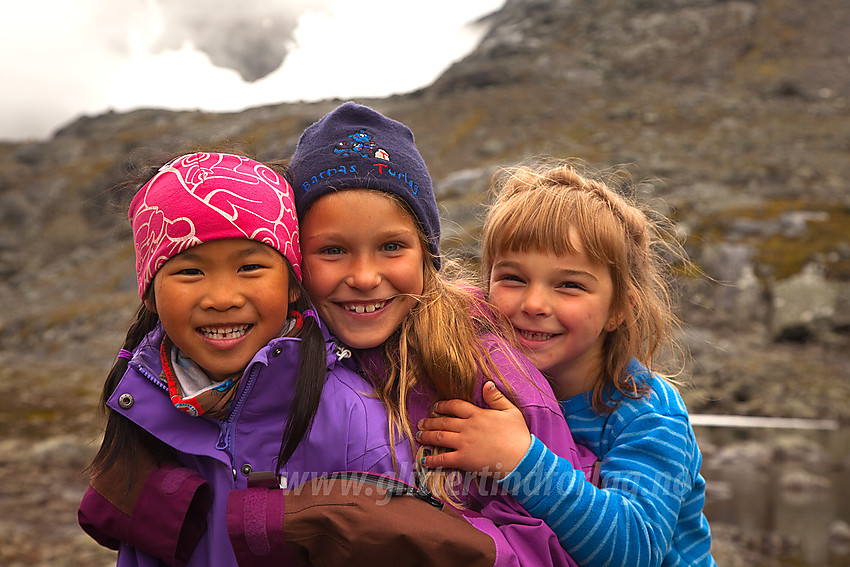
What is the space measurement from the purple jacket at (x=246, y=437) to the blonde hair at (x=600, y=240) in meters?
0.97

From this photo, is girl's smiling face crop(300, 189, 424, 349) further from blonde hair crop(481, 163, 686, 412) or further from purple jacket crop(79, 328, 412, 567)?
blonde hair crop(481, 163, 686, 412)

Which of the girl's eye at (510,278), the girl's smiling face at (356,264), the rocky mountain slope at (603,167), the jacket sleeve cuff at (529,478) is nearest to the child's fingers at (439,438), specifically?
the jacket sleeve cuff at (529,478)

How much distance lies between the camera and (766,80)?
56969 millimetres

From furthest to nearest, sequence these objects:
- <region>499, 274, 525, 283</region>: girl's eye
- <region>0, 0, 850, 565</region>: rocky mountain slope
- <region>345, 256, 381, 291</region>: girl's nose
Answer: <region>0, 0, 850, 565</region>: rocky mountain slope < <region>499, 274, 525, 283</region>: girl's eye < <region>345, 256, 381, 291</region>: girl's nose

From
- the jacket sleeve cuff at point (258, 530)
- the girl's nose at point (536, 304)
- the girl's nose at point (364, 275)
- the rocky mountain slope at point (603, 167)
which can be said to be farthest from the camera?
the rocky mountain slope at point (603, 167)

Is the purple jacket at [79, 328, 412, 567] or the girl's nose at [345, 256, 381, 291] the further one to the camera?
the girl's nose at [345, 256, 381, 291]

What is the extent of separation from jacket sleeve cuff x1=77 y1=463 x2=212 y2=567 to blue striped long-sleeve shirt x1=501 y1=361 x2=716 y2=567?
3.26 ft

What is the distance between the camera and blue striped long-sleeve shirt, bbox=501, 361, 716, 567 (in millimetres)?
2258

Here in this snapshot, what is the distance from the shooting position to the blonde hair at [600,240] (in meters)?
2.80

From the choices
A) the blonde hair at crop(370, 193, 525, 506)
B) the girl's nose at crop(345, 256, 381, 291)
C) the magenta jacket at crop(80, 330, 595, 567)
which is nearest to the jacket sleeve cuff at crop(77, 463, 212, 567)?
the magenta jacket at crop(80, 330, 595, 567)

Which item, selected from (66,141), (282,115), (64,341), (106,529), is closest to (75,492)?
(106,529)

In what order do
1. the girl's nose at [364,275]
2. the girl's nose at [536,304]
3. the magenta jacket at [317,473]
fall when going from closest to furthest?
the magenta jacket at [317,473] < the girl's nose at [364,275] < the girl's nose at [536,304]

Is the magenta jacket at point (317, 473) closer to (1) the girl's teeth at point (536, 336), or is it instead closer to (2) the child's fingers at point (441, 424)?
(2) the child's fingers at point (441, 424)

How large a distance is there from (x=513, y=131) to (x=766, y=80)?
2574 cm
